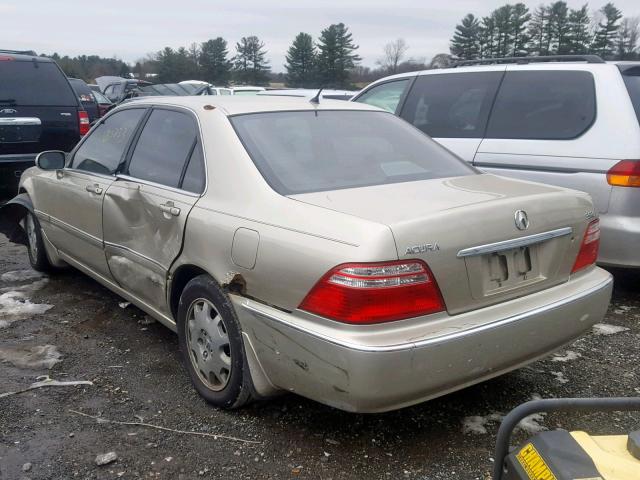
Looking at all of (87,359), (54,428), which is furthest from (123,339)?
(54,428)

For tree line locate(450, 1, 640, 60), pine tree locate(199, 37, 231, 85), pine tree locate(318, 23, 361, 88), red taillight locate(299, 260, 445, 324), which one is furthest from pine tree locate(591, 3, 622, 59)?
red taillight locate(299, 260, 445, 324)

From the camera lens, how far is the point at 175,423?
3020 millimetres

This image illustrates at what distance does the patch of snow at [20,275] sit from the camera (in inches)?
210

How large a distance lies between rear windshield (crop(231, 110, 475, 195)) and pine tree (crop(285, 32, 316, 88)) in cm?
4094

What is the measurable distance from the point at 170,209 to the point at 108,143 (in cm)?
130

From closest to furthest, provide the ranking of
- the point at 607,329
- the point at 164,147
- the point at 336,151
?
the point at 336,151 → the point at 164,147 → the point at 607,329

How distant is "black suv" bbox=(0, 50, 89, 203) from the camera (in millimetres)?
7781

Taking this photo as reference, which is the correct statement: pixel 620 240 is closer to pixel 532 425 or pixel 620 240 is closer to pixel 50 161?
pixel 532 425

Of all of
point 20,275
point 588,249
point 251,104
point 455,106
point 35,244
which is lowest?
point 20,275

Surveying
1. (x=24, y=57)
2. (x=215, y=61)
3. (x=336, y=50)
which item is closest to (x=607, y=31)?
(x=336, y=50)

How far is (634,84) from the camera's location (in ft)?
14.7

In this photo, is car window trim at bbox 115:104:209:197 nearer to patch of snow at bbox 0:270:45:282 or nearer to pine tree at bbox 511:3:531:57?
patch of snow at bbox 0:270:45:282

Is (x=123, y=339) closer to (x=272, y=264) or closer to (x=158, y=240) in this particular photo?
(x=158, y=240)

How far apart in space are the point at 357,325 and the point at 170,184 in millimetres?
1571
